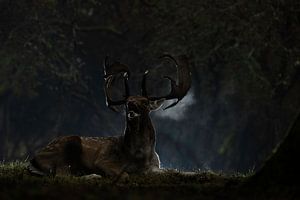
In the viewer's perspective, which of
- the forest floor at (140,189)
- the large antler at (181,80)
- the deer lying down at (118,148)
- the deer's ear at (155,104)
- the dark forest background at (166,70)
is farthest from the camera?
the dark forest background at (166,70)

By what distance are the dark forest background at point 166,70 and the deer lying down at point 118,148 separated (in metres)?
9.50

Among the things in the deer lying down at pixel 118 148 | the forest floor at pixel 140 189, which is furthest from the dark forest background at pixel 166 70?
the forest floor at pixel 140 189

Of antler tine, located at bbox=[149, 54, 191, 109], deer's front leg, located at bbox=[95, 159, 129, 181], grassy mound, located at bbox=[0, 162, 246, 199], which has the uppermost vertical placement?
antler tine, located at bbox=[149, 54, 191, 109]

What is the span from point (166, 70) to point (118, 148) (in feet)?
37.4

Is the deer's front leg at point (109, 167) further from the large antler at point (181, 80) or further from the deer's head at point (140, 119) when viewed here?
the large antler at point (181, 80)

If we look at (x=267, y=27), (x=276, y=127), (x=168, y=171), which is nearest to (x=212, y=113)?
(x=276, y=127)

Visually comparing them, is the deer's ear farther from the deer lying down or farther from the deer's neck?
the deer's neck

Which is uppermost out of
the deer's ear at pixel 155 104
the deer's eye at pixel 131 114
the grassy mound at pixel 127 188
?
the deer's ear at pixel 155 104

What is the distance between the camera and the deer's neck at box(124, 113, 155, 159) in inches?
395

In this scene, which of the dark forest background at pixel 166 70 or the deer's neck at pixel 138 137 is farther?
the dark forest background at pixel 166 70

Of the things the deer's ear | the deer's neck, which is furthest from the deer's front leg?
the deer's ear

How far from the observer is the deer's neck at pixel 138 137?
32.9ft

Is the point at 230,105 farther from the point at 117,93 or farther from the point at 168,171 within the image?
the point at 168,171

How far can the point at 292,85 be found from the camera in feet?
67.9
